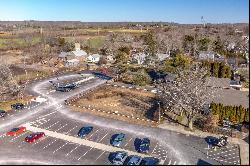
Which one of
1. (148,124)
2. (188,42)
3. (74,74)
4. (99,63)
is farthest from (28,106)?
(188,42)

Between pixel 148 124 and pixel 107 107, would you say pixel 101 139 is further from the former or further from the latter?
pixel 107 107

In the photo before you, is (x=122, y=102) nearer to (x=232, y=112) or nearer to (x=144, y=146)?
(x=232, y=112)

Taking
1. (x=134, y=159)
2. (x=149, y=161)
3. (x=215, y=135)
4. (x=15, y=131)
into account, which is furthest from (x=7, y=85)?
(x=215, y=135)

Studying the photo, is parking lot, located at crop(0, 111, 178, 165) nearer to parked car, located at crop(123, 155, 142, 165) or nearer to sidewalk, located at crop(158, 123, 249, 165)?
parked car, located at crop(123, 155, 142, 165)

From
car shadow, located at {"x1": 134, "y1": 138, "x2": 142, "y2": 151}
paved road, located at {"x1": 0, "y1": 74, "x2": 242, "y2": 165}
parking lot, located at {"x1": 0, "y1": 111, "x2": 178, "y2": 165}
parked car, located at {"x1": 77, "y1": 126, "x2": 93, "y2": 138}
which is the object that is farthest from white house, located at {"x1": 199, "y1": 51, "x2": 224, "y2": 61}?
parked car, located at {"x1": 77, "y1": 126, "x2": 93, "y2": 138}

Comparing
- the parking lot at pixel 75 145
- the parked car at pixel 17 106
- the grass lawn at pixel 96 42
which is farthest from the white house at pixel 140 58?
the parking lot at pixel 75 145

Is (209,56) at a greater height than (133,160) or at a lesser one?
greater
